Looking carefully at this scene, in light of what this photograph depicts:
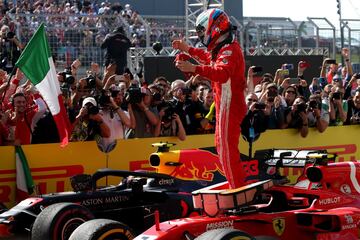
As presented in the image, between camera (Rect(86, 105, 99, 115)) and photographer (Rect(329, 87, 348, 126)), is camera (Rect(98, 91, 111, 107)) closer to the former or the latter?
camera (Rect(86, 105, 99, 115))

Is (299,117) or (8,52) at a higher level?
(8,52)

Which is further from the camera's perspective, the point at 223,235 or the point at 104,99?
the point at 104,99

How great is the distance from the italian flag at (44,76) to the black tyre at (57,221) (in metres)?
2.29

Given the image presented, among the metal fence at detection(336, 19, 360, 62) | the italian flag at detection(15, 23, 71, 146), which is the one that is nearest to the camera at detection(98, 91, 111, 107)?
the italian flag at detection(15, 23, 71, 146)

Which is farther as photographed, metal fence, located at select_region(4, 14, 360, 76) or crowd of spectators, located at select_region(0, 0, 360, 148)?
metal fence, located at select_region(4, 14, 360, 76)

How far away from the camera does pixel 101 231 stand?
5781 millimetres

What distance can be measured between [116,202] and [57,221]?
1.05 meters

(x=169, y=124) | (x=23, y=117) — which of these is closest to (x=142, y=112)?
(x=169, y=124)

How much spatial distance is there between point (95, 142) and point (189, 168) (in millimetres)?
1717

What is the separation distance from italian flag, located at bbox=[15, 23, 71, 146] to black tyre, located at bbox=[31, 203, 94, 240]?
7.51ft

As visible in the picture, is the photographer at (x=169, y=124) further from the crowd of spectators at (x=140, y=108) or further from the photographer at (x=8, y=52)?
the photographer at (x=8, y=52)

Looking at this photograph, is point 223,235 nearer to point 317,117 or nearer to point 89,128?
point 89,128

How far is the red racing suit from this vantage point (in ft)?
20.8

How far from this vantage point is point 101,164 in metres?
9.63
